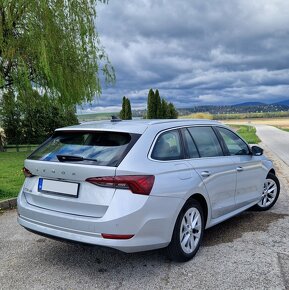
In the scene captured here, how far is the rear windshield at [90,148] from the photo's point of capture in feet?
12.7

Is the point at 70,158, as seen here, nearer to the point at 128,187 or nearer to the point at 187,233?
the point at 128,187

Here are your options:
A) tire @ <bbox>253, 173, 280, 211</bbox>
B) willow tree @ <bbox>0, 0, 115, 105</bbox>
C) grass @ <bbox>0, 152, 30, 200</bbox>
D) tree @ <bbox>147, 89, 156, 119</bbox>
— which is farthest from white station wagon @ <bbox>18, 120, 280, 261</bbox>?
tree @ <bbox>147, 89, 156, 119</bbox>

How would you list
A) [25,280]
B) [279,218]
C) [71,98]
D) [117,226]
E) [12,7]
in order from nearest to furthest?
[117,226] < [25,280] < [279,218] < [12,7] < [71,98]

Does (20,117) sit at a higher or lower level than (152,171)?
lower

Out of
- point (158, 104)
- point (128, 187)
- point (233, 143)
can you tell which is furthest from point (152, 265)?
point (158, 104)

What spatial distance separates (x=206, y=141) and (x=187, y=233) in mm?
1289

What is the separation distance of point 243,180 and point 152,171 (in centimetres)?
214

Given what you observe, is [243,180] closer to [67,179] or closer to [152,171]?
[152,171]

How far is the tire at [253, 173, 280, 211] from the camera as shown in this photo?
255 inches

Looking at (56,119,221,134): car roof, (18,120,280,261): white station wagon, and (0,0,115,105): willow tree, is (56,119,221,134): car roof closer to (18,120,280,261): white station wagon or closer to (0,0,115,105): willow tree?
(18,120,280,261): white station wagon

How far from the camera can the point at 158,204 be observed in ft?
12.5

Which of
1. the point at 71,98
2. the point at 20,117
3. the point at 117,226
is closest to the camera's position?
the point at 117,226

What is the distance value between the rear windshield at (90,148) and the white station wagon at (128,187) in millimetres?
11

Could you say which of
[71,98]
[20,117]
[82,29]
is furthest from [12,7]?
[20,117]
